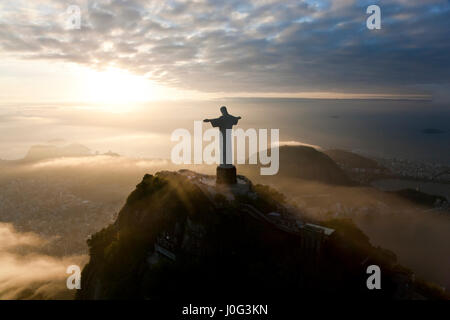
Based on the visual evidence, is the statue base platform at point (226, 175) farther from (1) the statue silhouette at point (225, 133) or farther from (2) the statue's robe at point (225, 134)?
(2) the statue's robe at point (225, 134)

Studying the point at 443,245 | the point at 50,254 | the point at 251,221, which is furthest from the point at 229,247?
the point at 50,254

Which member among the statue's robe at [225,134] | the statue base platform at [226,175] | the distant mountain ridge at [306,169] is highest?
the statue's robe at [225,134]

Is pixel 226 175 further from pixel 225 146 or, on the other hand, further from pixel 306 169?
pixel 306 169

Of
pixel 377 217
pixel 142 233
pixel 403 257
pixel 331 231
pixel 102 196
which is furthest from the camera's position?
pixel 102 196

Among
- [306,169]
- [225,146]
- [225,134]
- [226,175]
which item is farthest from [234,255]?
[306,169]

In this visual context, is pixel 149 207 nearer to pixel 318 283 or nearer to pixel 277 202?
pixel 277 202

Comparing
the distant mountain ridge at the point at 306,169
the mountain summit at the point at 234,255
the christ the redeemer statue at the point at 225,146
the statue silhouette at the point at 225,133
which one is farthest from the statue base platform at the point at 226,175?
the distant mountain ridge at the point at 306,169
